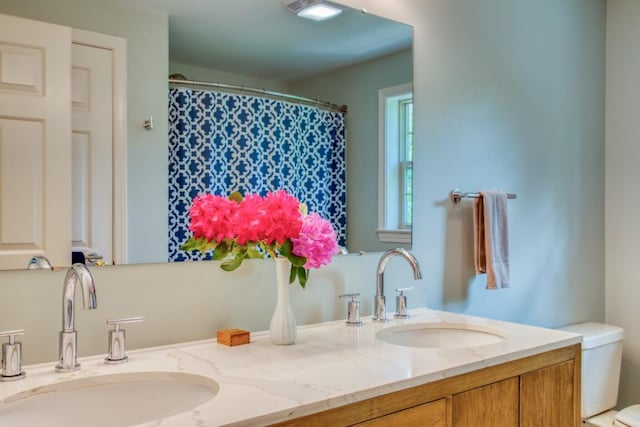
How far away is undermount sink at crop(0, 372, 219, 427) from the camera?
3.60 feet

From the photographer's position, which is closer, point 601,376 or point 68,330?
point 68,330

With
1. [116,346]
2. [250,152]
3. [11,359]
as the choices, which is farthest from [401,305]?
[11,359]

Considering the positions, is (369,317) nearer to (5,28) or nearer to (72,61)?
(72,61)

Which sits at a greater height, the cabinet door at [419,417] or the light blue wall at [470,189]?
the light blue wall at [470,189]

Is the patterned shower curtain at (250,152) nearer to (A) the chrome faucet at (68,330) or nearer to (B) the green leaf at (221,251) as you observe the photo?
(B) the green leaf at (221,251)

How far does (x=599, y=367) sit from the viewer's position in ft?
7.97

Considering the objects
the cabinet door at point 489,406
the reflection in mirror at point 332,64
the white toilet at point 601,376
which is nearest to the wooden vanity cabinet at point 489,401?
the cabinet door at point 489,406

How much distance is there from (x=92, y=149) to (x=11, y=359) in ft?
1.67

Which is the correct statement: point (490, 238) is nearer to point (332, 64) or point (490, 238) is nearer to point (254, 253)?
point (332, 64)

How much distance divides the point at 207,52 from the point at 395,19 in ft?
2.49

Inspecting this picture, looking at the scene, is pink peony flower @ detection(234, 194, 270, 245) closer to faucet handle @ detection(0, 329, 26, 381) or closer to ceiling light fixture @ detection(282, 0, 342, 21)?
faucet handle @ detection(0, 329, 26, 381)

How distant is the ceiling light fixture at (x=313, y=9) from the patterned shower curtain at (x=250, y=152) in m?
0.29

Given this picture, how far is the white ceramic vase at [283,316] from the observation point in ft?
4.91

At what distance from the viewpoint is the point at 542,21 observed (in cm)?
257
